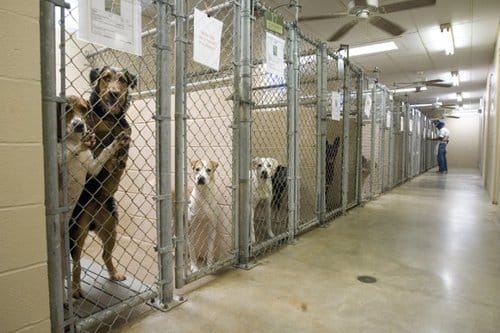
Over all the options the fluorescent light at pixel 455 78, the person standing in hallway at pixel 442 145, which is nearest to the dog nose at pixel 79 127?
the fluorescent light at pixel 455 78

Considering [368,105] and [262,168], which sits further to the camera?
[368,105]

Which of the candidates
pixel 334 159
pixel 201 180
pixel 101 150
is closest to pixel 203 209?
pixel 201 180

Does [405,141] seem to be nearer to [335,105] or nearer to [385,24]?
[385,24]

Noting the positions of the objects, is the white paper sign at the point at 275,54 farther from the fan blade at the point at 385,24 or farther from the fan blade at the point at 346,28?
the fan blade at the point at 385,24

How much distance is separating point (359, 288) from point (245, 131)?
136cm

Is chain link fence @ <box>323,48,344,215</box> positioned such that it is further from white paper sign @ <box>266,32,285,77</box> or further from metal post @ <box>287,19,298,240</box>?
white paper sign @ <box>266,32,285,77</box>

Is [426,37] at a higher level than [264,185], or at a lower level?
higher

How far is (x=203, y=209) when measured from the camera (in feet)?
8.60

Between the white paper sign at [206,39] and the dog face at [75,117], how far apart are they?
0.72 metres

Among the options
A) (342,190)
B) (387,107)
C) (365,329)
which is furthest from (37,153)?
(387,107)

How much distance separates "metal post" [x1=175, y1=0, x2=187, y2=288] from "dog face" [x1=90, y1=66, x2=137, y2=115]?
364 mm

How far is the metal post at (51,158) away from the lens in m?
1.21

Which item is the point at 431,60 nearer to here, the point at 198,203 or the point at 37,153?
the point at 198,203

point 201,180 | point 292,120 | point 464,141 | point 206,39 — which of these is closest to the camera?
point 206,39
